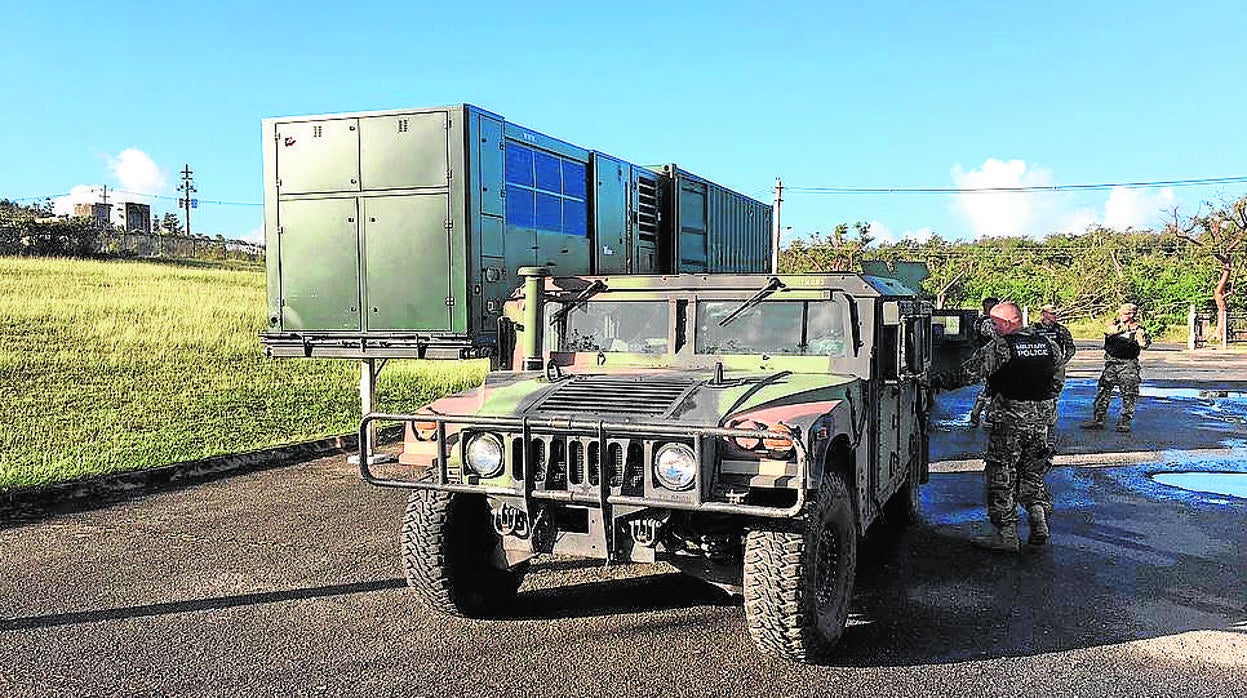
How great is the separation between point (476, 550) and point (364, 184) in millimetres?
4495

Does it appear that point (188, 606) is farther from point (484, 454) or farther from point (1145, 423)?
point (1145, 423)

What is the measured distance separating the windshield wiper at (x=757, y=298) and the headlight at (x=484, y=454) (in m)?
1.61

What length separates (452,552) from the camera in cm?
475

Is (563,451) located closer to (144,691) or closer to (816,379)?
(816,379)

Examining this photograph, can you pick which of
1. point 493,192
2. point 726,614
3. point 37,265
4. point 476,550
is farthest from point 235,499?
point 37,265

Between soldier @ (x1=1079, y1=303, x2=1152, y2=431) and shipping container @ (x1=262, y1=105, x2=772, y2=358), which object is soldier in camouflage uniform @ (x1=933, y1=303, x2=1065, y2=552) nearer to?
shipping container @ (x1=262, y1=105, x2=772, y2=358)

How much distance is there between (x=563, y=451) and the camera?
14.2 feet

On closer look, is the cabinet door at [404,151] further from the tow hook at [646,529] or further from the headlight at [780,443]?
the headlight at [780,443]

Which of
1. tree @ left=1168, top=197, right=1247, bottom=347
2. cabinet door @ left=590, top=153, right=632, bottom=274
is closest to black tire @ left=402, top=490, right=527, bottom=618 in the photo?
cabinet door @ left=590, top=153, right=632, bottom=274

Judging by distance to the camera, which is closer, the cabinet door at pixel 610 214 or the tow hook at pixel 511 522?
the tow hook at pixel 511 522

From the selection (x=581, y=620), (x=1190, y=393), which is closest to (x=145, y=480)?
(x=581, y=620)

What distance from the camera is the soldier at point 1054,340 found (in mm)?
6407

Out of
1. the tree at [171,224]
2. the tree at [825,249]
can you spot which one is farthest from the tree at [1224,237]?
the tree at [171,224]

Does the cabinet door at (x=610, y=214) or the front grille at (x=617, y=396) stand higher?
the cabinet door at (x=610, y=214)
